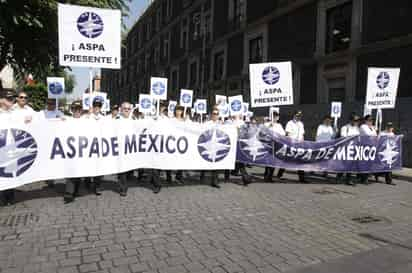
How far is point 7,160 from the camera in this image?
539cm

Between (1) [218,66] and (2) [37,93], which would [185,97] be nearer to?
(1) [218,66]

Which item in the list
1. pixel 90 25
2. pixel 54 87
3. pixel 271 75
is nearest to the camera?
pixel 90 25

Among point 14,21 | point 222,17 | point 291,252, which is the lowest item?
point 291,252

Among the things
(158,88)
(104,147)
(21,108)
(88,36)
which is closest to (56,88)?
(158,88)

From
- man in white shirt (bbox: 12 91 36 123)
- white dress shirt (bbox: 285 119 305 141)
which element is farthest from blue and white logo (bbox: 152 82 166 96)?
man in white shirt (bbox: 12 91 36 123)

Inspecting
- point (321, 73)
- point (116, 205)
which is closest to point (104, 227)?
point (116, 205)

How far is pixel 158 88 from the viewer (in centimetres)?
1354

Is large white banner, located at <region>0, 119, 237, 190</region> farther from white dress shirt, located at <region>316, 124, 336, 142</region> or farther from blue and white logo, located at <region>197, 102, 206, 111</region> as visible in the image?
blue and white logo, located at <region>197, 102, 206, 111</region>

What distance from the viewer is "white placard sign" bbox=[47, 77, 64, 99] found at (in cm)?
1184

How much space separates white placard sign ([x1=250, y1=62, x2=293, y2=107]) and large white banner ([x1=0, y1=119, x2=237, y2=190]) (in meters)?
1.61

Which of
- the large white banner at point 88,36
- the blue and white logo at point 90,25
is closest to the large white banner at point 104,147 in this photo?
the large white banner at point 88,36

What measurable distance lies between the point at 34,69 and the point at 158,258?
1273 centimetres

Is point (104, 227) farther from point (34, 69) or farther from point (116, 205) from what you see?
point (34, 69)

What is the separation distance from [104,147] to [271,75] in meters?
4.72
